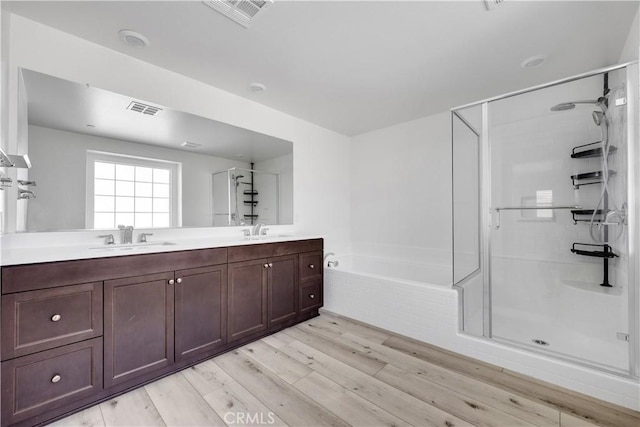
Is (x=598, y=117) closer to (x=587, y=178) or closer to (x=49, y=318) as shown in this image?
(x=587, y=178)

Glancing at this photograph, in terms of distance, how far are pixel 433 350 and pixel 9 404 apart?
100 inches

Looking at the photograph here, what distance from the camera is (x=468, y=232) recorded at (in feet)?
8.37

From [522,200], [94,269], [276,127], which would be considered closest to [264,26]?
[276,127]

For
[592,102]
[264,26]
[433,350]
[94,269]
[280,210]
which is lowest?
[433,350]

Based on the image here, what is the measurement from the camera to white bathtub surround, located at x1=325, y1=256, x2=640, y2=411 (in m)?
1.55

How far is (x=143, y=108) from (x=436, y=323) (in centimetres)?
295

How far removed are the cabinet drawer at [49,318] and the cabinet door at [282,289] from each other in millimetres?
1232

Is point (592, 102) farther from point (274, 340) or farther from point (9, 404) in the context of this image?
point (9, 404)

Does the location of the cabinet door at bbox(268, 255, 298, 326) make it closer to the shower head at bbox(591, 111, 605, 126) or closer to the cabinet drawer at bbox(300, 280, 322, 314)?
the cabinet drawer at bbox(300, 280, 322, 314)

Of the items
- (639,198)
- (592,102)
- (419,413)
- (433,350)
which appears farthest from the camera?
(433,350)

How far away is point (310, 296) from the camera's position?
2777 mm

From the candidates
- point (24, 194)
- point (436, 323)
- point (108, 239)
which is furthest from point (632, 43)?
point (24, 194)

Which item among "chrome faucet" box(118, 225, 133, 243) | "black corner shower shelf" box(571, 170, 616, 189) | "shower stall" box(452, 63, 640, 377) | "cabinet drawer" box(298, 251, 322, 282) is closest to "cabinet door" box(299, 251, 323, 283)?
"cabinet drawer" box(298, 251, 322, 282)

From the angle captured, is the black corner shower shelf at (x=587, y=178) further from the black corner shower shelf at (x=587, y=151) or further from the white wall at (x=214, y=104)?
the white wall at (x=214, y=104)
